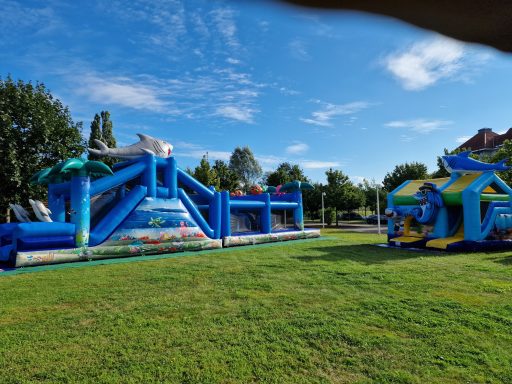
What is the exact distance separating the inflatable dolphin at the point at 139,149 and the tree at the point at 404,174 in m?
22.9

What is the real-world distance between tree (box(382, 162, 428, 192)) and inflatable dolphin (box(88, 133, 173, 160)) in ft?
75.1

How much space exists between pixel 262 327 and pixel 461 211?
11.2 meters

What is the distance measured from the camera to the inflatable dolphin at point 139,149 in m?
13.3

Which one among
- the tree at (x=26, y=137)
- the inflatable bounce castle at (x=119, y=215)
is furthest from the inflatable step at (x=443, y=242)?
the tree at (x=26, y=137)

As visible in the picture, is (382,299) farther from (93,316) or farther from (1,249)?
(1,249)

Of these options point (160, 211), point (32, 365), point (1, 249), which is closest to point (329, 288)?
point (32, 365)

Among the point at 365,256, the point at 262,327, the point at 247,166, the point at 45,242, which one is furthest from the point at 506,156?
the point at 247,166

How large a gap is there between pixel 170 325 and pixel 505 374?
3657mm

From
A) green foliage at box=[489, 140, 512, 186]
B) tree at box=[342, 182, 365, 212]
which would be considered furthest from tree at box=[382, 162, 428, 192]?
green foliage at box=[489, 140, 512, 186]

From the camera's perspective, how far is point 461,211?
510 inches

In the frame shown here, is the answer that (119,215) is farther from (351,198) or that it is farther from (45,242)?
(351,198)

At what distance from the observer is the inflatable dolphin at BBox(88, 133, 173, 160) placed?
43.7 feet

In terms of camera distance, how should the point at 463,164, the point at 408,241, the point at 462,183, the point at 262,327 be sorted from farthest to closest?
the point at 463,164 < the point at 408,241 < the point at 462,183 < the point at 262,327

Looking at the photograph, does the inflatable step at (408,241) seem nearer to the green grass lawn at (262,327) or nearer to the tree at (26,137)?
the green grass lawn at (262,327)
